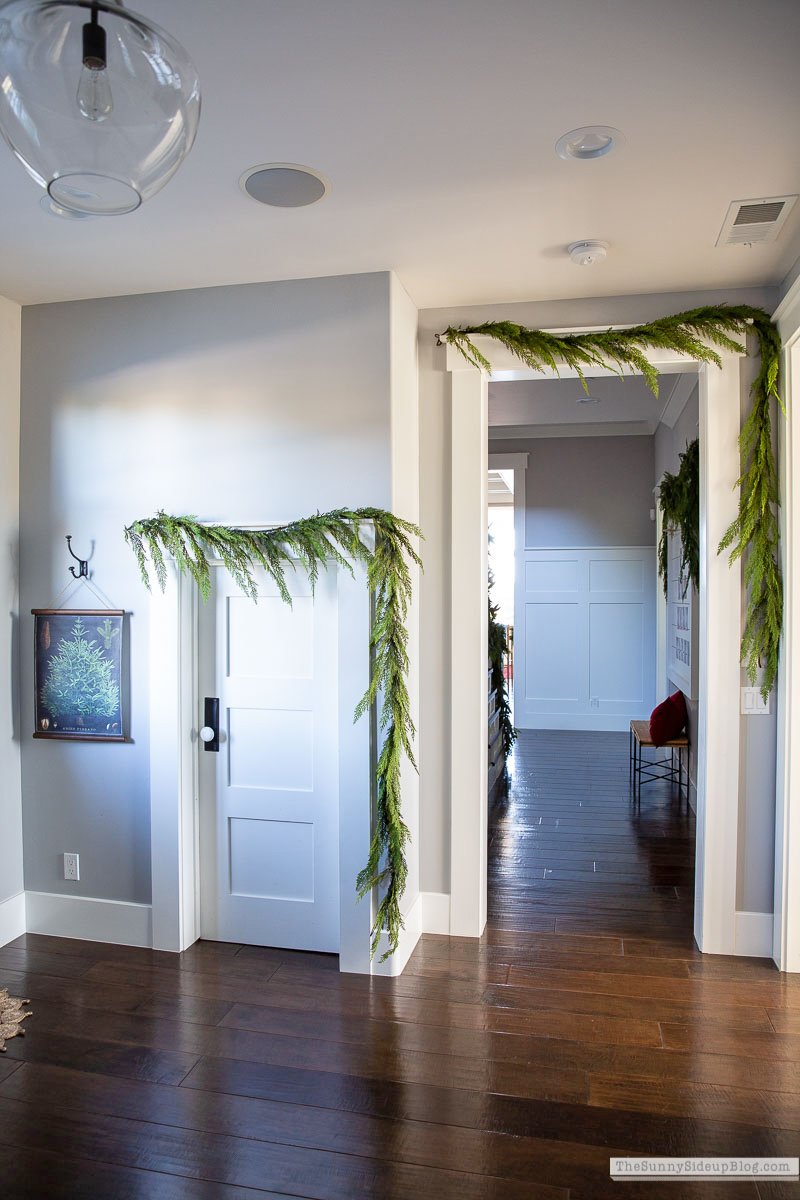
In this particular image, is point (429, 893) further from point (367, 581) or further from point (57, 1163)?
point (57, 1163)

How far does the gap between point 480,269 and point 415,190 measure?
0.67 metres

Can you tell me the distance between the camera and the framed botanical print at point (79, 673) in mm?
3574

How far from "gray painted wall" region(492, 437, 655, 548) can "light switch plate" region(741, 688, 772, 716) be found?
Answer: 4851mm

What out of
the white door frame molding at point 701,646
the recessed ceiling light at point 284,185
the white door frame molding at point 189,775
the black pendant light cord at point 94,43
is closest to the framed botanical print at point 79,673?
the white door frame molding at point 189,775

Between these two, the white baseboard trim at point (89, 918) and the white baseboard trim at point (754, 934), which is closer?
the white baseboard trim at point (754, 934)

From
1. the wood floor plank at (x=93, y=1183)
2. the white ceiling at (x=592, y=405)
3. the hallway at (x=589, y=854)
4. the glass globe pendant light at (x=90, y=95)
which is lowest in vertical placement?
the hallway at (x=589, y=854)

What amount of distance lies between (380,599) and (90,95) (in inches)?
84.7

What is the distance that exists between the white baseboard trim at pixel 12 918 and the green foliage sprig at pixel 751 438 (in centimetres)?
329

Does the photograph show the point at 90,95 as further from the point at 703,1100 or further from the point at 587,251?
the point at 703,1100

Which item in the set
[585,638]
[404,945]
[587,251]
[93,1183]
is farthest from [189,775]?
[585,638]

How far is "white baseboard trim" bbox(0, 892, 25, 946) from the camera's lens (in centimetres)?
357

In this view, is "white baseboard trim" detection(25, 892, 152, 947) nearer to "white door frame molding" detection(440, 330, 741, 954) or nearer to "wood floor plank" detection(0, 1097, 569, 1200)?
"wood floor plank" detection(0, 1097, 569, 1200)

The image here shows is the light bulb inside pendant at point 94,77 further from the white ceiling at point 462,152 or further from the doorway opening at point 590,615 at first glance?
the doorway opening at point 590,615

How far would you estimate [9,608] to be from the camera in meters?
3.65
